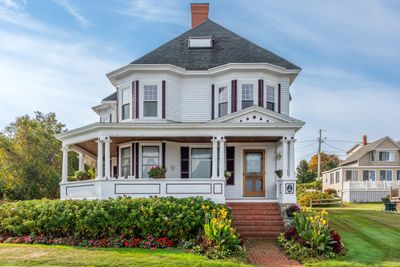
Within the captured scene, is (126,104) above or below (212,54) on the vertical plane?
below

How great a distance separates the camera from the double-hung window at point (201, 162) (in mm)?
20375

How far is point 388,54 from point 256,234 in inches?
455

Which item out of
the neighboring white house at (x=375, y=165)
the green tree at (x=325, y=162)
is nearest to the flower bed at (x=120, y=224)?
the neighboring white house at (x=375, y=165)

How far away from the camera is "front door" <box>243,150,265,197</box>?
2011 centimetres

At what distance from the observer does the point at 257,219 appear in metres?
16.9

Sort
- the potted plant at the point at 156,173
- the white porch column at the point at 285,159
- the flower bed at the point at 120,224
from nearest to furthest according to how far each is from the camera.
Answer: the flower bed at the point at 120,224 → the white porch column at the point at 285,159 → the potted plant at the point at 156,173

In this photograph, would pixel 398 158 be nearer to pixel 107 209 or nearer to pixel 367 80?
pixel 367 80

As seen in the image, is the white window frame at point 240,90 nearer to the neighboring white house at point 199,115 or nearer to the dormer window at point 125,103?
the neighboring white house at point 199,115

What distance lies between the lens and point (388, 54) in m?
20.9

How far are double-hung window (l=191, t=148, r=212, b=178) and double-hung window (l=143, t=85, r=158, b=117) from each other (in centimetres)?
271

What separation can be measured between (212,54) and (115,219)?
426 inches

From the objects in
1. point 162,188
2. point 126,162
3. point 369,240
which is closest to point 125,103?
point 126,162

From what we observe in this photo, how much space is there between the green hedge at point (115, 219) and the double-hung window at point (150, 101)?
560 centimetres

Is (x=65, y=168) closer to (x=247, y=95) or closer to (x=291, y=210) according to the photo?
(x=247, y=95)
